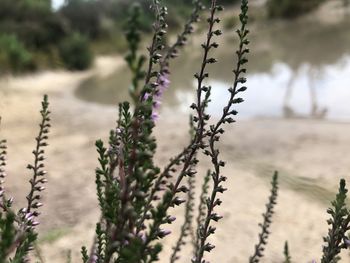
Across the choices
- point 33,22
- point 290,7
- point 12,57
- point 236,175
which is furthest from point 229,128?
point 290,7

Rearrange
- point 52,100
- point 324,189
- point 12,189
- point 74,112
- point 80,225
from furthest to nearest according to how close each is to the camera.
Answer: point 52,100 → point 74,112 → point 12,189 → point 324,189 → point 80,225

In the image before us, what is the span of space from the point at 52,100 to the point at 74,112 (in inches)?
94.1

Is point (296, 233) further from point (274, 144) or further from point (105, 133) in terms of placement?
point (105, 133)

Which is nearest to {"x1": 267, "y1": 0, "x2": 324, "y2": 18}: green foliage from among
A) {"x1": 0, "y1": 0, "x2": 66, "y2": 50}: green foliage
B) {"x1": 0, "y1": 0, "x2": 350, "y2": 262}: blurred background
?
{"x1": 0, "y1": 0, "x2": 350, "y2": 262}: blurred background

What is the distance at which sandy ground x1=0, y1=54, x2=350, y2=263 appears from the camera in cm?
538

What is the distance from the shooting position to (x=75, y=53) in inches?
888

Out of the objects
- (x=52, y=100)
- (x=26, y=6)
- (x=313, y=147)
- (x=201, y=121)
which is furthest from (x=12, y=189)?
(x=26, y=6)

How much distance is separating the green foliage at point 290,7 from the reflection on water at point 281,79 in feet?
16.9

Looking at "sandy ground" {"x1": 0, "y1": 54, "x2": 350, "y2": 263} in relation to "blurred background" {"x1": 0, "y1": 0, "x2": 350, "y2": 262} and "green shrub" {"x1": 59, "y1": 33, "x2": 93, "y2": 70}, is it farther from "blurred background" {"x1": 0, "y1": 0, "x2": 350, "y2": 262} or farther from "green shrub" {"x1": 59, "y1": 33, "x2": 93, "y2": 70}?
"green shrub" {"x1": 59, "y1": 33, "x2": 93, "y2": 70}

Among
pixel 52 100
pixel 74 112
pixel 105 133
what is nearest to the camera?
pixel 105 133

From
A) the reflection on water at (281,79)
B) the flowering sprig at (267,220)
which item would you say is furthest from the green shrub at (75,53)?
the flowering sprig at (267,220)

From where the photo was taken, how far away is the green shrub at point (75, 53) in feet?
73.0

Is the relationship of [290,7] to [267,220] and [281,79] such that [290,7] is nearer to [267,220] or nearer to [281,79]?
[281,79]

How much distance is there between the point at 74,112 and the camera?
1302 cm
